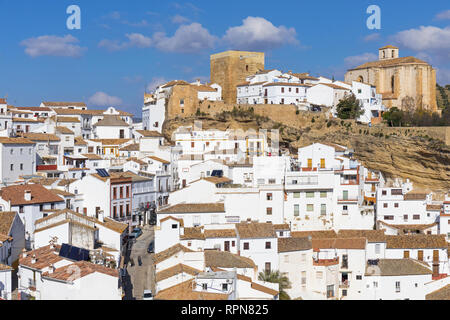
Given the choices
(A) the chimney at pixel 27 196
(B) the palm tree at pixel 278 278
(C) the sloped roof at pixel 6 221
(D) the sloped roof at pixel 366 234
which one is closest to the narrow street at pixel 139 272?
(B) the palm tree at pixel 278 278

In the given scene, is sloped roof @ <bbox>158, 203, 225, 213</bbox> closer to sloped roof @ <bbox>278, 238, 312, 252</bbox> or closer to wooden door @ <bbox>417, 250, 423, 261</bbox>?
sloped roof @ <bbox>278, 238, 312, 252</bbox>

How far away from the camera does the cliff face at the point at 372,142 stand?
36.8 meters

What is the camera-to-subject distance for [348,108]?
43.0 meters

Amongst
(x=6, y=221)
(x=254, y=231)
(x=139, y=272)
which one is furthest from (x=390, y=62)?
(x=6, y=221)

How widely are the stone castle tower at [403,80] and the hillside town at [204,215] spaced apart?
4010 mm

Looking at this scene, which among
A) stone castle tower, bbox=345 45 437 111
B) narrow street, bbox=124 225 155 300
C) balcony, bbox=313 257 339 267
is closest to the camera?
narrow street, bbox=124 225 155 300

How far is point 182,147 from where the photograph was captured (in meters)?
38.1

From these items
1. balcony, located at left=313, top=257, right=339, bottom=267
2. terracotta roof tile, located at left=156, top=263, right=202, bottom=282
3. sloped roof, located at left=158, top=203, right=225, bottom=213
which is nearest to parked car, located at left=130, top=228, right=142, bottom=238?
sloped roof, located at left=158, top=203, right=225, bottom=213

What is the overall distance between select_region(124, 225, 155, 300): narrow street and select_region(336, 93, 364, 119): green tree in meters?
21.8

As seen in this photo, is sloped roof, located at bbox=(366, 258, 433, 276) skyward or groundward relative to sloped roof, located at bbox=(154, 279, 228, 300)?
groundward

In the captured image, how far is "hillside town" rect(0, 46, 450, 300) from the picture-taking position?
1784cm

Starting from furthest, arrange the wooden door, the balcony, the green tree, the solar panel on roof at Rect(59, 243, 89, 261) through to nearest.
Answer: the green tree, the wooden door, the balcony, the solar panel on roof at Rect(59, 243, 89, 261)

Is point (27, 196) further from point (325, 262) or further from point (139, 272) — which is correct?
point (325, 262)

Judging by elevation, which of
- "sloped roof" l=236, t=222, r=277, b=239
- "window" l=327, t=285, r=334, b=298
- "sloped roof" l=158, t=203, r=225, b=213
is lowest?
"window" l=327, t=285, r=334, b=298
